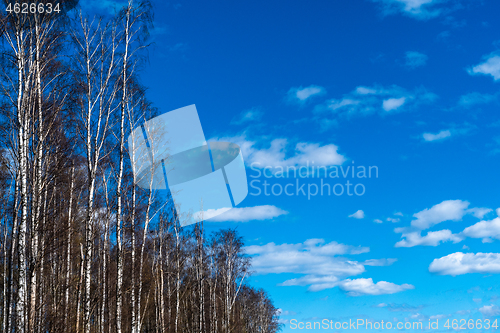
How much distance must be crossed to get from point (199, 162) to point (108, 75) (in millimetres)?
9822

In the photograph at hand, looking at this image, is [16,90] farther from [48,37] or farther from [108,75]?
[108,75]

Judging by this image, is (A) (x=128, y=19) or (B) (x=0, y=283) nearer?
(A) (x=128, y=19)

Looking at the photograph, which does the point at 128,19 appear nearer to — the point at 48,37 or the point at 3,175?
the point at 48,37

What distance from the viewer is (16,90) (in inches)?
401

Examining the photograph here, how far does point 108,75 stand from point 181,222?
1182 cm

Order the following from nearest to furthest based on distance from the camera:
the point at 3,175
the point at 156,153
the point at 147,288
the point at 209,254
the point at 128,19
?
the point at 128,19
the point at 156,153
the point at 3,175
the point at 147,288
the point at 209,254

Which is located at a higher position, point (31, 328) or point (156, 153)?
point (156, 153)

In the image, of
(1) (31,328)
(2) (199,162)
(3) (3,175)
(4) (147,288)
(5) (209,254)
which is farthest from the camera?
(5) (209,254)

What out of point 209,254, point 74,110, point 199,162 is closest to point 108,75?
point 74,110

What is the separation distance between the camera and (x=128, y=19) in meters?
13.9

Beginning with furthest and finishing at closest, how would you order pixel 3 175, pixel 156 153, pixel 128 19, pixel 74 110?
pixel 3 175, pixel 156 153, pixel 128 19, pixel 74 110

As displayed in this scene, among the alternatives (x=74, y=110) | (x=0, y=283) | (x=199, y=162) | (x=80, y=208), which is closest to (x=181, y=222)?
(x=199, y=162)

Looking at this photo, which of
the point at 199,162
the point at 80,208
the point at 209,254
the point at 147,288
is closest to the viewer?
the point at 80,208

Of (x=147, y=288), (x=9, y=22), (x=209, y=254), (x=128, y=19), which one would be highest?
(x=128, y=19)
